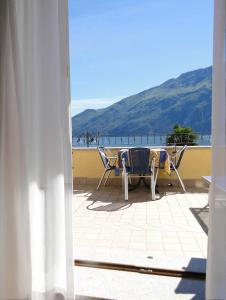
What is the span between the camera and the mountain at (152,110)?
30.0ft

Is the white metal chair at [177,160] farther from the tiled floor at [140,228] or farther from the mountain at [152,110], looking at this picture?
the mountain at [152,110]

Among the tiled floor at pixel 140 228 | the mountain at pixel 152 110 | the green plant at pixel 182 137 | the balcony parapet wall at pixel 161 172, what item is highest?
the mountain at pixel 152 110

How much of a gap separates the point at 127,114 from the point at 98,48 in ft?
8.75

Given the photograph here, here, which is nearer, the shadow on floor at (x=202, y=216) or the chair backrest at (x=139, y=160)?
the shadow on floor at (x=202, y=216)

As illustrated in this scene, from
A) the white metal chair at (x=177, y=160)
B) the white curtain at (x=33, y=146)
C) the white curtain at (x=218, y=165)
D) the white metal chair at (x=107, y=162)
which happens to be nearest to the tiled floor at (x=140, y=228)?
the white metal chair at (x=177, y=160)

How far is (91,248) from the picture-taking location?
247 centimetres

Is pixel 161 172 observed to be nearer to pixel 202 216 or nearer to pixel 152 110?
pixel 202 216

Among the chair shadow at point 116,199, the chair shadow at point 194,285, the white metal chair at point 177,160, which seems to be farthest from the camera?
the white metal chair at point 177,160

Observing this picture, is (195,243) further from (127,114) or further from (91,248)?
(127,114)

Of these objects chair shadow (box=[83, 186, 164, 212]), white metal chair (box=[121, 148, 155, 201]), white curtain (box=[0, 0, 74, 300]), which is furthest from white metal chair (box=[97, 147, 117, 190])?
white curtain (box=[0, 0, 74, 300])

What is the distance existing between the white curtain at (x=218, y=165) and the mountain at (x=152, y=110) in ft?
23.5

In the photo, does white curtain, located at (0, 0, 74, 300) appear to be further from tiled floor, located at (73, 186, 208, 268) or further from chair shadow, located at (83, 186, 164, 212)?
chair shadow, located at (83, 186, 164, 212)

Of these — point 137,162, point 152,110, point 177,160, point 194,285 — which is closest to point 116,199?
point 137,162

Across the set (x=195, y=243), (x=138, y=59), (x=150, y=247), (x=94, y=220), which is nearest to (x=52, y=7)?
(x=150, y=247)
